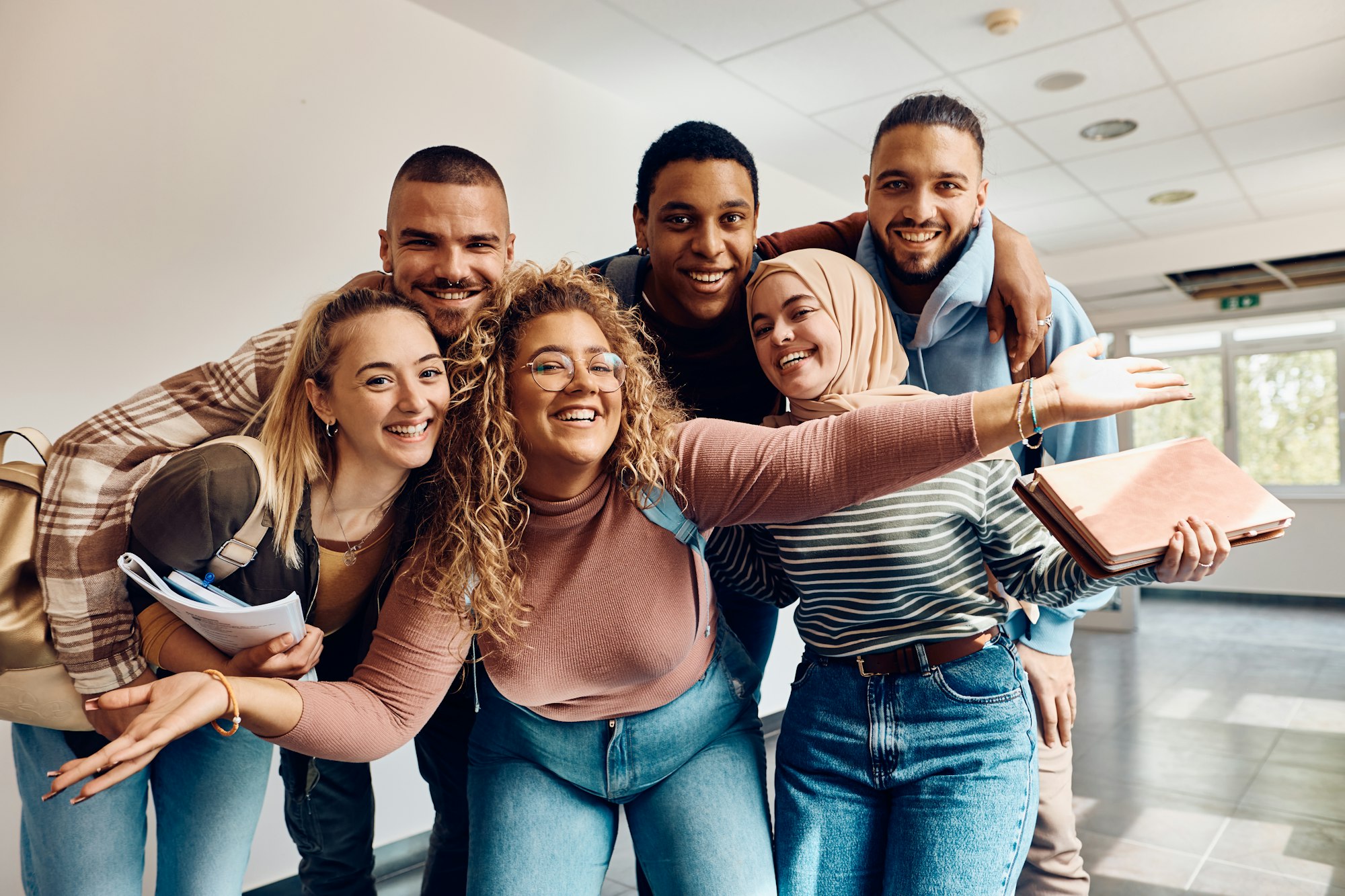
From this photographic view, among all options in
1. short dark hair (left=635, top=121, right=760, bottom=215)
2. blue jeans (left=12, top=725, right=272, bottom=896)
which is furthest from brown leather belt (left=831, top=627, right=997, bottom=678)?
blue jeans (left=12, top=725, right=272, bottom=896)

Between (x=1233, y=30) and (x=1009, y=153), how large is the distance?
162 cm

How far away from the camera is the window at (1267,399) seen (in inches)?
360

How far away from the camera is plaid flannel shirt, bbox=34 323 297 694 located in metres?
1.46

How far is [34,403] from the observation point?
2.60 metres

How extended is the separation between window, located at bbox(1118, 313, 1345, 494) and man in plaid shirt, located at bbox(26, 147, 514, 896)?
8670 mm

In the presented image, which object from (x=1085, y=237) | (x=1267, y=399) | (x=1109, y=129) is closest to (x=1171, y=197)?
(x=1085, y=237)

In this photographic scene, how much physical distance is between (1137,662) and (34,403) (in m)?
6.80

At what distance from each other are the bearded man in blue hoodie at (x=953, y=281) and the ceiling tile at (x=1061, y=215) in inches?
211

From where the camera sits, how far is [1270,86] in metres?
4.65

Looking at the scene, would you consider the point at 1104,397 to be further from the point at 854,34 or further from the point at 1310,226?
the point at 1310,226

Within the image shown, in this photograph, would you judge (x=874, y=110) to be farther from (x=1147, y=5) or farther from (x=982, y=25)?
(x=1147, y=5)

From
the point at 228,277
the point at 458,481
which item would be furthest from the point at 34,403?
the point at 458,481

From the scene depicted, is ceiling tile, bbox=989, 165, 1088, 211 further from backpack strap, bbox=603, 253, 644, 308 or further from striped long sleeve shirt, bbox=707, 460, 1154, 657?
striped long sleeve shirt, bbox=707, 460, 1154, 657

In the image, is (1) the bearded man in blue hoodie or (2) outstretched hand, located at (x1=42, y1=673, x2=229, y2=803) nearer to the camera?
(2) outstretched hand, located at (x1=42, y1=673, x2=229, y2=803)
